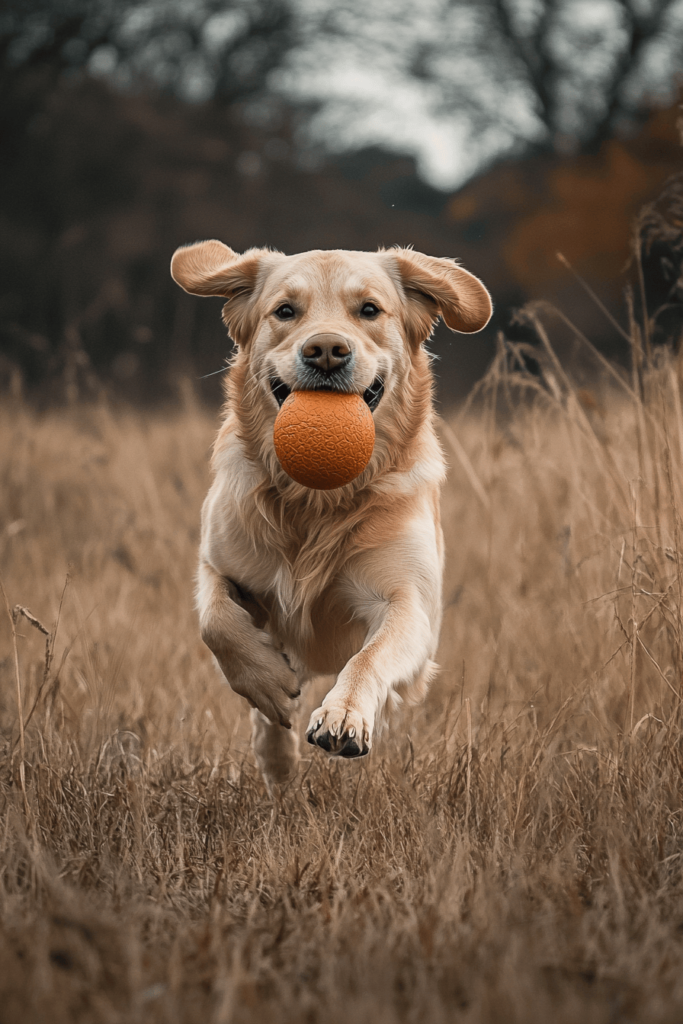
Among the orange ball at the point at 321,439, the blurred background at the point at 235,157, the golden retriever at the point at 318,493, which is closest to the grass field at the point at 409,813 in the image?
the golden retriever at the point at 318,493

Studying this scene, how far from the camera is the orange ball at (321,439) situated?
2.46 m

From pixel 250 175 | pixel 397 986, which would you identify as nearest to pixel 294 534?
pixel 397 986

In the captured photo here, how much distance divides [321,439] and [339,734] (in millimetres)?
767

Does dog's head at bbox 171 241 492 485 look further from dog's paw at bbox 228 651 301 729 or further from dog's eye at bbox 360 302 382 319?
dog's paw at bbox 228 651 301 729

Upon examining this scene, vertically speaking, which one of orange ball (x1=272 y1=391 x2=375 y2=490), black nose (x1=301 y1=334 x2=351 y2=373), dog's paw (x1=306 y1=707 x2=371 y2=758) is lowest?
dog's paw (x1=306 y1=707 x2=371 y2=758)

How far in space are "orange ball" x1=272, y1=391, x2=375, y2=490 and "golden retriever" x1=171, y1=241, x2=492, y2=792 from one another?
92mm

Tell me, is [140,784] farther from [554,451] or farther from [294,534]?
[554,451]

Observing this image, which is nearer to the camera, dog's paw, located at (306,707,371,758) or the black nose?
dog's paw, located at (306,707,371,758)

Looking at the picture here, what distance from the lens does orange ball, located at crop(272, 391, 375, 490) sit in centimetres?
246

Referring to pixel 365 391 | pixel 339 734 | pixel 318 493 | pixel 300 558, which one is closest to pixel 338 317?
pixel 365 391

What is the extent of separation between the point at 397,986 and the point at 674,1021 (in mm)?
443

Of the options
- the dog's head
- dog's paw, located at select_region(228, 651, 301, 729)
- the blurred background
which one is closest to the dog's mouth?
the dog's head

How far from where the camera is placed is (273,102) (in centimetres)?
1517

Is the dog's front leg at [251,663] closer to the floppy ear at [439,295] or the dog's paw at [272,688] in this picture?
the dog's paw at [272,688]
